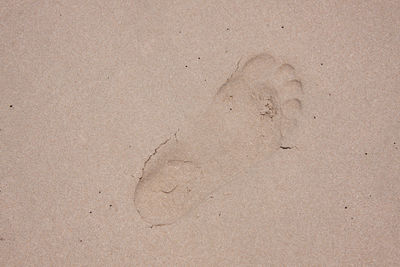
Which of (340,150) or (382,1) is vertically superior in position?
(382,1)

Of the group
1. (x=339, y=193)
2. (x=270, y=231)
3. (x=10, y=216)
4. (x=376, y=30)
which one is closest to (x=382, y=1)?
(x=376, y=30)

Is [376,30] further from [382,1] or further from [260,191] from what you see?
[260,191]

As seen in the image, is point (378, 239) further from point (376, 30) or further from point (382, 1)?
point (382, 1)

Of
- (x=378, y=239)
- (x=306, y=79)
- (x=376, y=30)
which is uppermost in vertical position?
(x=376, y=30)
